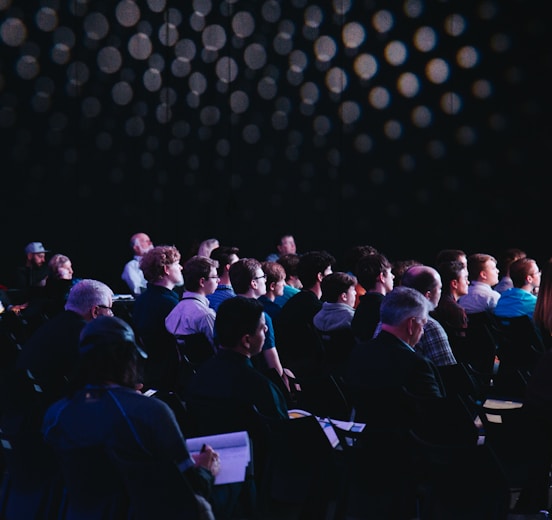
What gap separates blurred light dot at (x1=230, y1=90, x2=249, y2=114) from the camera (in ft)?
38.4

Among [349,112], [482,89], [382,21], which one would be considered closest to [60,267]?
[349,112]

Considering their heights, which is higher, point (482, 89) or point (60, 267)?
point (482, 89)

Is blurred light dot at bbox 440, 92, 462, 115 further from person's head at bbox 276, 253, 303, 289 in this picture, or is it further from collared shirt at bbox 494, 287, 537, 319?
collared shirt at bbox 494, 287, 537, 319

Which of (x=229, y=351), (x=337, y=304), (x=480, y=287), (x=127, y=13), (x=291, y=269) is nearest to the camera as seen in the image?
(x=229, y=351)

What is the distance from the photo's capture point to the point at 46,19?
428 inches

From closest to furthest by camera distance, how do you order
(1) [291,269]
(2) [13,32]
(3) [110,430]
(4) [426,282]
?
(3) [110,430] → (4) [426,282] → (1) [291,269] → (2) [13,32]

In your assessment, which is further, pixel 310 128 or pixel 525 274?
pixel 310 128

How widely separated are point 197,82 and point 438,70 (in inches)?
122

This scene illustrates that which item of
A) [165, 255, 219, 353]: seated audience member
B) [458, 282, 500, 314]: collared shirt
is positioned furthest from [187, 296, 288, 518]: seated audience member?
[458, 282, 500, 314]: collared shirt

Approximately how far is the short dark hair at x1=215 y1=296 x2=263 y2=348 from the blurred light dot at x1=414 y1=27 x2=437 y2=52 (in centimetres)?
894

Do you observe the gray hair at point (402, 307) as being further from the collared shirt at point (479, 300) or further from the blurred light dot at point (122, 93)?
the blurred light dot at point (122, 93)

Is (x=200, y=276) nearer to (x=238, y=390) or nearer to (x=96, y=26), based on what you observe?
(x=238, y=390)

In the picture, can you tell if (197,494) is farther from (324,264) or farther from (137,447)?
(324,264)

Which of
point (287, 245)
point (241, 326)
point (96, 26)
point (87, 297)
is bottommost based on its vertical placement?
point (287, 245)
